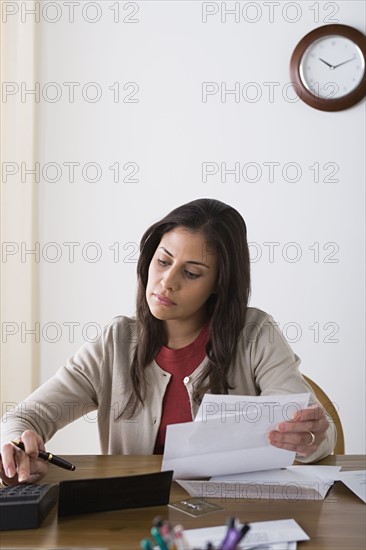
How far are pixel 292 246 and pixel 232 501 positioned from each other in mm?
1785

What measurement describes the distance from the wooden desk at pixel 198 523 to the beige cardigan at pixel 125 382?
1.33ft

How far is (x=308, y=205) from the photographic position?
9.78ft

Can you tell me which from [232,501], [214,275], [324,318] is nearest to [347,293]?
[324,318]

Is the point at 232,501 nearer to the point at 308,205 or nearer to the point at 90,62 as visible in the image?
the point at 308,205

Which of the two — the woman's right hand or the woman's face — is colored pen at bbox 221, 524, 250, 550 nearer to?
the woman's right hand

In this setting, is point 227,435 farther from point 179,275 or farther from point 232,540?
point 232,540

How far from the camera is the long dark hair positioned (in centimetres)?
180

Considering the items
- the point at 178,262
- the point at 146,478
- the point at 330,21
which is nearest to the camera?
the point at 146,478

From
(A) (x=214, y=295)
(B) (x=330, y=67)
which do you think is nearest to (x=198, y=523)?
(A) (x=214, y=295)

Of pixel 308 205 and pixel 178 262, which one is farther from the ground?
pixel 308 205

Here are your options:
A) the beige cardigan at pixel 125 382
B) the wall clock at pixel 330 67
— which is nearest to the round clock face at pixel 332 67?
the wall clock at pixel 330 67

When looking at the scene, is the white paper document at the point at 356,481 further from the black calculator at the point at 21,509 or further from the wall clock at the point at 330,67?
the wall clock at the point at 330,67

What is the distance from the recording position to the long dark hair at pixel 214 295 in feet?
5.92

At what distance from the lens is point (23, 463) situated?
4.43 ft
